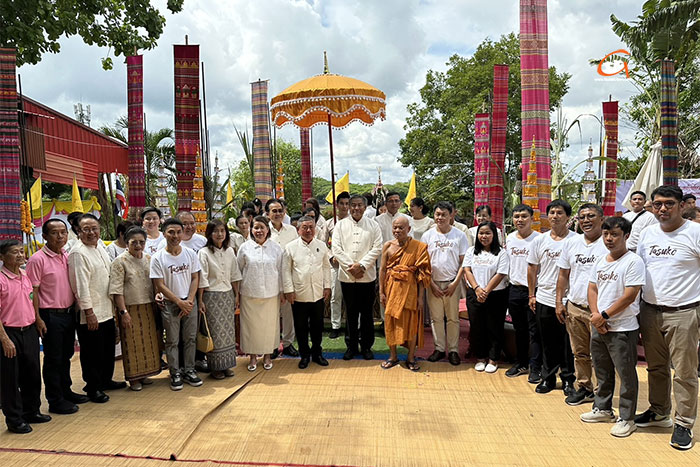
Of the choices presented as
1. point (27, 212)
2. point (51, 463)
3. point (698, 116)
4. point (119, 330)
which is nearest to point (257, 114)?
point (27, 212)

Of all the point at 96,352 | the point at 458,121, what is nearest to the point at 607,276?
the point at 96,352

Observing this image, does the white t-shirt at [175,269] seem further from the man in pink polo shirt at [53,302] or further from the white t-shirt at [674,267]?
the white t-shirt at [674,267]

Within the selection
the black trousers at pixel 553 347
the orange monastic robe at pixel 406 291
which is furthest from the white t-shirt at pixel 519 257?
the orange monastic robe at pixel 406 291

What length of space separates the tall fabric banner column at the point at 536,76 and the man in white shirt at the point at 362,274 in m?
2.42

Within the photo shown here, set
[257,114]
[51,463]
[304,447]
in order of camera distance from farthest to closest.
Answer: [257,114]
[304,447]
[51,463]

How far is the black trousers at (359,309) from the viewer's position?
513 centimetres

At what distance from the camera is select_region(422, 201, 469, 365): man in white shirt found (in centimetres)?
498

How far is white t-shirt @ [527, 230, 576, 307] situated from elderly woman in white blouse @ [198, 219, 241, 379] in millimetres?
2748

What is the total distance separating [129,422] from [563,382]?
3.45m

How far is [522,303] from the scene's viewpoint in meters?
4.53

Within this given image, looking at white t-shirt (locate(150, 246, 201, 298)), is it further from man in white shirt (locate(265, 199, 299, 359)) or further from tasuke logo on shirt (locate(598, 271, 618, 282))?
tasuke logo on shirt (locate(598, 271, 618, 282))

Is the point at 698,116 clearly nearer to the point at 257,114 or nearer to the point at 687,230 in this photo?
the point at 257,114

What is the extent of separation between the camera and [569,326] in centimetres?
393

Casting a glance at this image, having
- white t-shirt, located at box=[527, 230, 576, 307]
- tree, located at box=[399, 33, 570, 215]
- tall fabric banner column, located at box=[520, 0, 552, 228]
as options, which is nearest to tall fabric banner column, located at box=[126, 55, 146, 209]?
tall fabric banner column, located at box=[520, 0, 552, 228]
